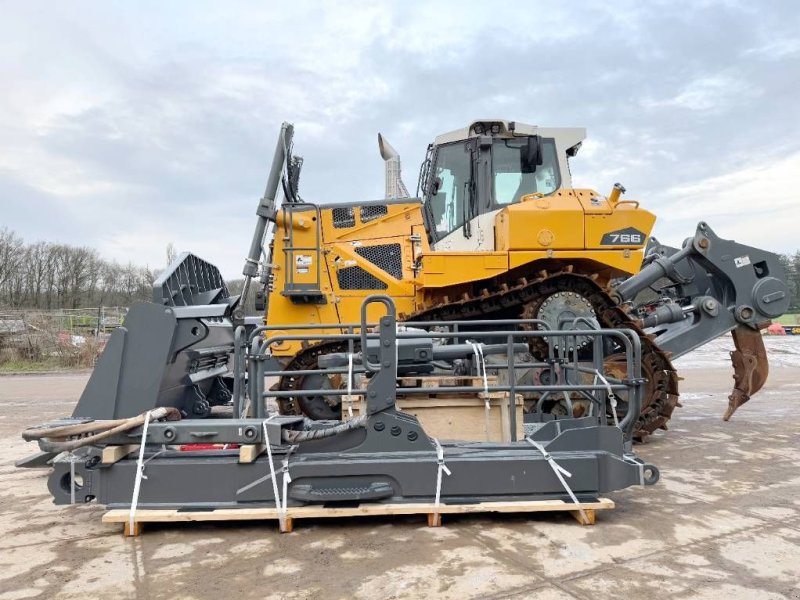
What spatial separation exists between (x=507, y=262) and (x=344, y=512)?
3313 mm

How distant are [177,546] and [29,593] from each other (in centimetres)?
75

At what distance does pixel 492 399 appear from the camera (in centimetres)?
522

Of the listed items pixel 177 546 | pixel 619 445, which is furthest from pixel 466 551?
pixel 177 546

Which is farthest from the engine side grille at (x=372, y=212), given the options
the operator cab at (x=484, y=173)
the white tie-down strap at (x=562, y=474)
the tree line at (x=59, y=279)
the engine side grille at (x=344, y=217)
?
the tree line at (x=59, y=279)

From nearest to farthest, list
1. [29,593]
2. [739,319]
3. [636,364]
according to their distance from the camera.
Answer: [29,593]
[636,364]
[739,319]

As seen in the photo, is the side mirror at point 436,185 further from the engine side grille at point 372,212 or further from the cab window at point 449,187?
the engine side grille at point 372,212

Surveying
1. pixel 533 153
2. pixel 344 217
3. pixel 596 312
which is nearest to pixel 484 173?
pixel 533 153

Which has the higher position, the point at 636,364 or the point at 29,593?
the point at 636,364

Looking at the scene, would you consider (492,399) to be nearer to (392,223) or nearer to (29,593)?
(392,223)

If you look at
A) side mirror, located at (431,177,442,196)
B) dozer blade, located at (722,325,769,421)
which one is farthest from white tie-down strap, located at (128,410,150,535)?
dozer blade, located at (722,325,769,421)

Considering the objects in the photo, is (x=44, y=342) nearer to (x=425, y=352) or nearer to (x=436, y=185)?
(x=436, y=185)

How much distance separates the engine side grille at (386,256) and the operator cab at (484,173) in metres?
0.51

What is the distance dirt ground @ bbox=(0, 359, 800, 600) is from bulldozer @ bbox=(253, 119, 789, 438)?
7.23ft

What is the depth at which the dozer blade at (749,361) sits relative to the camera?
22.9 ft
